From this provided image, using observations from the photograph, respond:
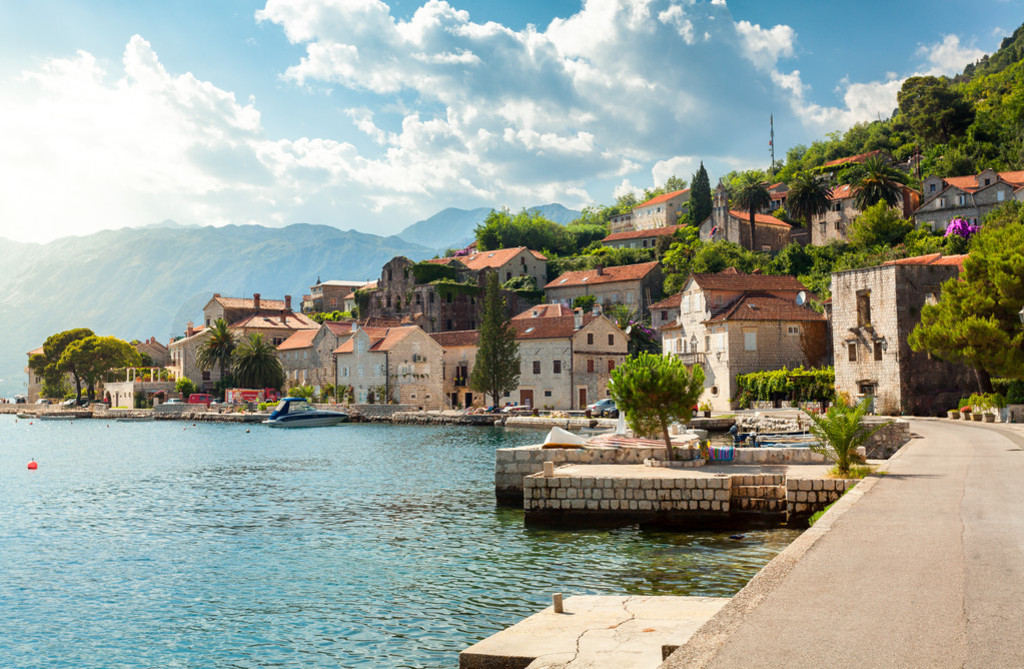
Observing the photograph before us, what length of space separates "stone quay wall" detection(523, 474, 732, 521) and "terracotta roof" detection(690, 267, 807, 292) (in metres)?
45.5

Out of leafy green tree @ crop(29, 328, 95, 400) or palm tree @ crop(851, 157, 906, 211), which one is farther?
leafy green tree @ crop(29, 328, 95, 400)

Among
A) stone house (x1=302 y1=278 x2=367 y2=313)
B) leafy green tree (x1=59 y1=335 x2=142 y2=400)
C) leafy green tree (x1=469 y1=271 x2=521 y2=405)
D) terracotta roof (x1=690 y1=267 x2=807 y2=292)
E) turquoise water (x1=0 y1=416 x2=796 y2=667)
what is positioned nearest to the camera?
turquoise water (x1=0 y1=416 x2=796 y2=667)

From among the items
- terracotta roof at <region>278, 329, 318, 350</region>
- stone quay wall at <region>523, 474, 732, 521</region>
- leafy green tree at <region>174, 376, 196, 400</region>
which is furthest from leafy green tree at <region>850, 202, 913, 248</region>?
leafy green tree at <region>174, 376, 196, 400</region>

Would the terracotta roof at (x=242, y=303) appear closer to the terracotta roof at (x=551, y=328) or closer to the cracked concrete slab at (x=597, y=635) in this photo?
the terracotta roof at (x=551, y=328)

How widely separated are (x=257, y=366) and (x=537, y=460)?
271 ft

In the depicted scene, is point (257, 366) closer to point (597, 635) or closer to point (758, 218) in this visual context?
point (758, 218)

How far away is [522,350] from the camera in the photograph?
268 feet

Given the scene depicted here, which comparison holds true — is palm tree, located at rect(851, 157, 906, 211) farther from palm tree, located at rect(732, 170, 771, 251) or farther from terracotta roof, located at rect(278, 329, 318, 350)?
terracotta roof, located at rect(278, 329, 318, 350)

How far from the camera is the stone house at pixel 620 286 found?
98.6 metres

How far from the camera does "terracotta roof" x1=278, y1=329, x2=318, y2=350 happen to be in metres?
106

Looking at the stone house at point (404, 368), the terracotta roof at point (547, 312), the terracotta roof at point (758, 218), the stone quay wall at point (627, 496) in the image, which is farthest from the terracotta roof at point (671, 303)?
the stone quay wall at point (627, 496)

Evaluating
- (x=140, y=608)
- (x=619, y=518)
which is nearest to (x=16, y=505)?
(x=140, y=608)

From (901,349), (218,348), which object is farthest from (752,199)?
(218,348)

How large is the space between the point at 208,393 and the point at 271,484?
88107 mm
